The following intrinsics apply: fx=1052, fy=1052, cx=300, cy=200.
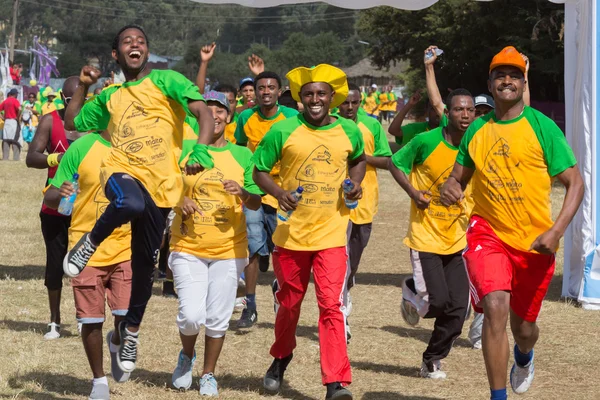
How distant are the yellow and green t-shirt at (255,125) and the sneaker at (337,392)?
407 cm

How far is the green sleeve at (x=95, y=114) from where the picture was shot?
263 inches

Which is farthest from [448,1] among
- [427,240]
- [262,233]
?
[427,240]

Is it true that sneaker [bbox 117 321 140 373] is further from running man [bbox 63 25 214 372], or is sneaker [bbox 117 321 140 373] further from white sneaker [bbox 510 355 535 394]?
white sneaker [bbox 510 355 535 394]

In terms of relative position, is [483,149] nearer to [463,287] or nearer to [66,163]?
[463,287]

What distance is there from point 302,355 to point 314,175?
2.35 metres

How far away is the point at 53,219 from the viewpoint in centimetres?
942

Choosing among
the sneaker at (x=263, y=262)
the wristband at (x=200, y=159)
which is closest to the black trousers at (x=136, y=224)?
the wristband at (x=200, y=159)

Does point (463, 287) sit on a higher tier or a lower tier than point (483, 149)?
lower

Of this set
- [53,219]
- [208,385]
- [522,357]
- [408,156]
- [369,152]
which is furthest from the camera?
[369,152]

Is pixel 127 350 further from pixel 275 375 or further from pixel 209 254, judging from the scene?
pixel 275 375

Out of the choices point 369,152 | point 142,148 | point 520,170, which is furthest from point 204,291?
point 369,152

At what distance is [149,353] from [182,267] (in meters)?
1.65

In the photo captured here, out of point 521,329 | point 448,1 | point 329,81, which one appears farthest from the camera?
point 448,1

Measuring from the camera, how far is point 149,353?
8812mm
